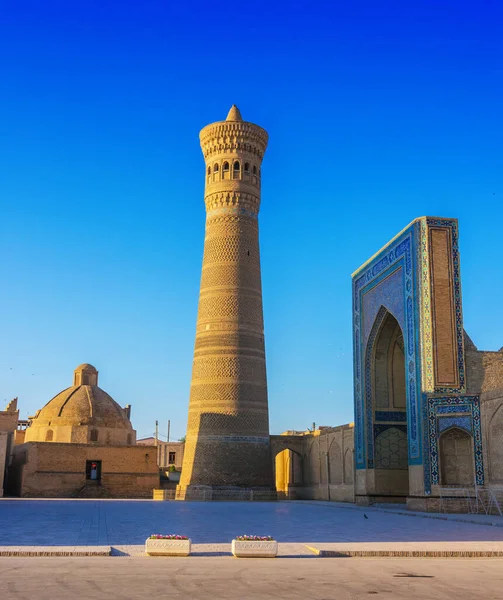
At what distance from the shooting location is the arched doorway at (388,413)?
1808 cm

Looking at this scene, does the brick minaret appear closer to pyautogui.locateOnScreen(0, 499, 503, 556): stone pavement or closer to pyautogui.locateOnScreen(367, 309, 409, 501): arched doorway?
pyautogui.locateOnScreen(367, 309, 409, 501): arched doorway

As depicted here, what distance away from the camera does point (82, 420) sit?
1230 inches

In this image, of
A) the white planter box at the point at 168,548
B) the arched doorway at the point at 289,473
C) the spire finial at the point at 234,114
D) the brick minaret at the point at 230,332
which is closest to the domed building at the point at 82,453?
the brick minaret at the point at 230,332

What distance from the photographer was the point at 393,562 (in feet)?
21.8

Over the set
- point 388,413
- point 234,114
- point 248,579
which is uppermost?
point 234,114

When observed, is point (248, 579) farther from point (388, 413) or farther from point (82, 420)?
point (82, 420)

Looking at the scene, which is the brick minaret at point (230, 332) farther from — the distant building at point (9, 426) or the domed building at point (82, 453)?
the distant building at point (9, 426)

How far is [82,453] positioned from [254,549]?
Answer: 22673mm

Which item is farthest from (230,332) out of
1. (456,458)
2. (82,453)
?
(456,458)

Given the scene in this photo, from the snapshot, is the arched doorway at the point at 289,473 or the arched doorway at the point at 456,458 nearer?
→ the arched doorway at the point at 456,458

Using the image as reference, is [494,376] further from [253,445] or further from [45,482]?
[45,482]

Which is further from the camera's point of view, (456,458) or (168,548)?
(456,458)

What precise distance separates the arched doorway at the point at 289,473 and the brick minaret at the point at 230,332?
296 cm

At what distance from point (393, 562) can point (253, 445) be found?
1837cm
